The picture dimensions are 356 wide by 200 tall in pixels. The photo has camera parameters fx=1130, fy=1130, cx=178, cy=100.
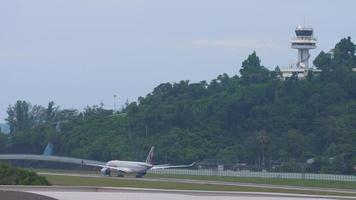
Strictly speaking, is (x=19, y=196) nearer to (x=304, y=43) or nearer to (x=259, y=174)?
(x=259, y=174)

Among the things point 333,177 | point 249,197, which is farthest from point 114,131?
point 249,197

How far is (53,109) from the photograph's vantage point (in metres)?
200

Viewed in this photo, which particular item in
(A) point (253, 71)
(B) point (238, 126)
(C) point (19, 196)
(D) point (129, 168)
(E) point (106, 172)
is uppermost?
(A) point (253, 71)

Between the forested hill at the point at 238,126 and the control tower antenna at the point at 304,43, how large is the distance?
23.7 meters

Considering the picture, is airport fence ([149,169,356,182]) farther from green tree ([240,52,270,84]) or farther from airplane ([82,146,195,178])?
green tree ([240,52,270,84])

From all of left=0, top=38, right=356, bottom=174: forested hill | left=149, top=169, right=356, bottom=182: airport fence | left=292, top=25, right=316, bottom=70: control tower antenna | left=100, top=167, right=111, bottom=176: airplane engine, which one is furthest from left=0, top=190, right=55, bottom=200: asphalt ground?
left=292, top=25, right=316, bottom=70: control tower antenna

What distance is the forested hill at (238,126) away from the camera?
13050 cm

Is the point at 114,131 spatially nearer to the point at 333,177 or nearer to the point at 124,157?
the point at 124,157

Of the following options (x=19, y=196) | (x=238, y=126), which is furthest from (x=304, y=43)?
(x=19, y=196)

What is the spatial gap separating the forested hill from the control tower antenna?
23.7 m

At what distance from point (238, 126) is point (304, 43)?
49.0 m

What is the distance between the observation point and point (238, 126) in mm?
143750

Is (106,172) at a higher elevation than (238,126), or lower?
lower

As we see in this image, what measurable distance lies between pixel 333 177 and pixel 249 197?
49.1 m
